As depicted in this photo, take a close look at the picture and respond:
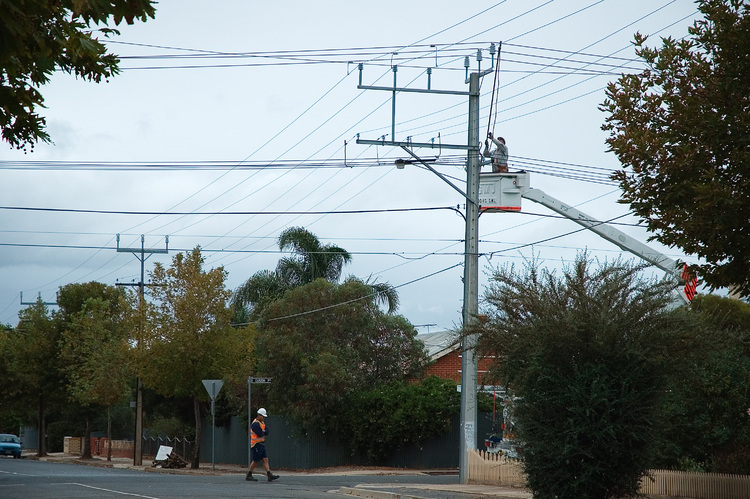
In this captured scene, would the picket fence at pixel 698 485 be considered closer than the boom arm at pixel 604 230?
Yes

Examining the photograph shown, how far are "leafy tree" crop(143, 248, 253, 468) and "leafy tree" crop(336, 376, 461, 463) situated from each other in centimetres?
441

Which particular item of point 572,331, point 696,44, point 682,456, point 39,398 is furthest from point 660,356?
point 39,398

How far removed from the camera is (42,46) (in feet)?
22.0

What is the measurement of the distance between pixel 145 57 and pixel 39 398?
38.5m

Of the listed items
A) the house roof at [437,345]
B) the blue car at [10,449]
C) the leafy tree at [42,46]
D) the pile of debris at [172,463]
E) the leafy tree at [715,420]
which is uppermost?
the leafy tree at [42,46]

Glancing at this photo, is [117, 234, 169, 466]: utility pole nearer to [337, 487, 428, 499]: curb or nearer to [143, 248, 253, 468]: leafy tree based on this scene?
[143, 248, 253, 468]: leafy tree

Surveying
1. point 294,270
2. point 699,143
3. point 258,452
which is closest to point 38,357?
point 294,270

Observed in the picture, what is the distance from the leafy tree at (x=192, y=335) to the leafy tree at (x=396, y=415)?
4407 mm

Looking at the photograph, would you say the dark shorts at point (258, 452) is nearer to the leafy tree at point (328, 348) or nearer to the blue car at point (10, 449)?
the leafy tree at point (328, 348)

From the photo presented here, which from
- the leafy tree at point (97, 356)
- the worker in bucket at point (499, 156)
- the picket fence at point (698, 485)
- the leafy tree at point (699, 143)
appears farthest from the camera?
the leafy tree at point (97, 356)

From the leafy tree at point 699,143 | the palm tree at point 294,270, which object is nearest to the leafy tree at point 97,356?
the palm tree at point 294,270

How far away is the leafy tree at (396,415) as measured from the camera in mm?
32188

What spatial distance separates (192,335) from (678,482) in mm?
19495

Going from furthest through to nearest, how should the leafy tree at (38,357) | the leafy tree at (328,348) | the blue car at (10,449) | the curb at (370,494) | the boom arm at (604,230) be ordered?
the blue car at (10,449) → the leafy tree at (38,357) → the leafy tree at (328,348) → the boom arm at (604,230) → the curb at (370,494)
